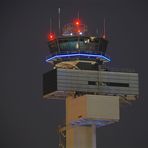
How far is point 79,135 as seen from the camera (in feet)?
264

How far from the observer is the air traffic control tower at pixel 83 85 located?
77.2 meters

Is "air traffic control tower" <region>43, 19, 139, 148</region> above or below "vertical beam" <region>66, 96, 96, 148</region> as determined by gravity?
above

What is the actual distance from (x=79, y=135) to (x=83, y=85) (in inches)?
254

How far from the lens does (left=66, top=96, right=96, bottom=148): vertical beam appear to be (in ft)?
263

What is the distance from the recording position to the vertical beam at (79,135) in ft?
263

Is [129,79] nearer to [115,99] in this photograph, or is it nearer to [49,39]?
[115,99]

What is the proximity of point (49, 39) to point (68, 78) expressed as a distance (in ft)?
29.2

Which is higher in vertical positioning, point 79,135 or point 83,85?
point 83,85

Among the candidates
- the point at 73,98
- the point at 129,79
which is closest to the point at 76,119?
the point at 73,98

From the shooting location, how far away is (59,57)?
84.2 metres

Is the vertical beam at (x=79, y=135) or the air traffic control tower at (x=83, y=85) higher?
the air traffic control tower at (x=83, y=85)

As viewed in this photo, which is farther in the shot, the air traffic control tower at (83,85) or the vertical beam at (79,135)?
the vertical beam at (79,135)

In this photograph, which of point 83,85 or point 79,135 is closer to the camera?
point 83,85

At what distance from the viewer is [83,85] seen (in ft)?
259
